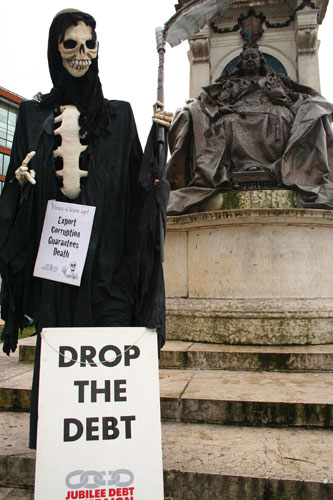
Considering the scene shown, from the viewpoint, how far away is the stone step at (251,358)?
4.04 m

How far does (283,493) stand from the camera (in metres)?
2.20

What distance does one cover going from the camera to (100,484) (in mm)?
1763

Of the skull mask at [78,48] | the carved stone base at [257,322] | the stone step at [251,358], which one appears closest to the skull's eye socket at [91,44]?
the skull mask at [78,48]

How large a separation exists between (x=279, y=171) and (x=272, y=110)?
1063 millimetres

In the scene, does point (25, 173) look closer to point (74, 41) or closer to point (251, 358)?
point (74, 41)

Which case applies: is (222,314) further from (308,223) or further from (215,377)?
(308,223)

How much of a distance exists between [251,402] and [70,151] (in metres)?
2.03

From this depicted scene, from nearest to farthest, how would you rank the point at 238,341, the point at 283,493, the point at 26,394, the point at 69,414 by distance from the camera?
1. the point at 69,414
2. the point at 283,493
3. the point at 26,394
4. the point at 238,341

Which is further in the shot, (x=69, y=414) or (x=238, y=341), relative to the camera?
(x=238, y=341)

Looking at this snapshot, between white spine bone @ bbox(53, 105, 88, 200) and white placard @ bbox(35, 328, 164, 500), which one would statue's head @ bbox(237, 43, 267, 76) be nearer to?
white spine bone @ bbox(53, 105, 88, 200)

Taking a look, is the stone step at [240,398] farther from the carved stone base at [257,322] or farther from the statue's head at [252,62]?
the statue's head at [252,62]

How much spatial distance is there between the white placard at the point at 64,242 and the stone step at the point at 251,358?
7.40ft

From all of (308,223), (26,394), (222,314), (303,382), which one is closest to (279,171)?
(308,223)

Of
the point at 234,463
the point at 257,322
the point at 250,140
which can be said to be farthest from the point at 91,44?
the point at 250,140
